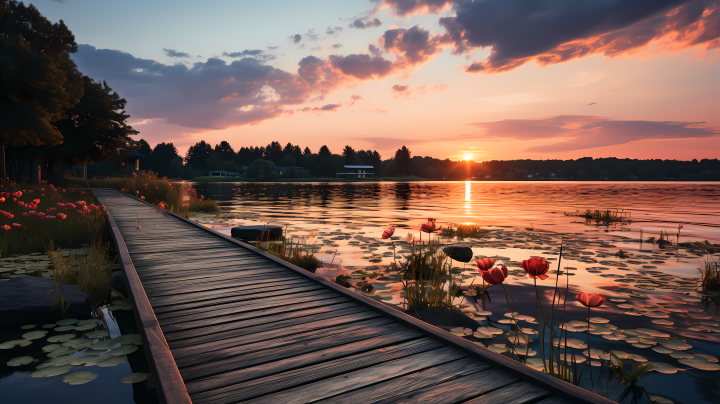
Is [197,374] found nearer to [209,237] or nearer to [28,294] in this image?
[28,294]

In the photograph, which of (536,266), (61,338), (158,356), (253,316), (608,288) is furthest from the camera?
(608,288)

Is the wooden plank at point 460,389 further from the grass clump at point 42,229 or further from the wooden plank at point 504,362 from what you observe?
the grass clump at point 42,229

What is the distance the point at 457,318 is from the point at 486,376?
2001 mm

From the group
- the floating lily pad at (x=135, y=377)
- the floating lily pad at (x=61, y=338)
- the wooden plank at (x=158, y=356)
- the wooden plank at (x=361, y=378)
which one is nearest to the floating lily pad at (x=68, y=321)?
the floating lily pad at (x=61, y=338)

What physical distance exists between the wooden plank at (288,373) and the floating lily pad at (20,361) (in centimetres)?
237

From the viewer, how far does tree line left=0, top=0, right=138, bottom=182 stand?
45.5 ft

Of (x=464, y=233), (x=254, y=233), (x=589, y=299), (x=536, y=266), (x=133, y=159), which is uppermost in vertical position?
(x=133, y=159)

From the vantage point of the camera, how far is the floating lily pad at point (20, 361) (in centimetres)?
357

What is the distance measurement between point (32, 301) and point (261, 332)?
3.45 metres

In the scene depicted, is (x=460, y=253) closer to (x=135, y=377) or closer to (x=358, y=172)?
(x=135, y=377)

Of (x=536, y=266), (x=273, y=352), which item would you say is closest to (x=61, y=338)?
(x=273, y=352)

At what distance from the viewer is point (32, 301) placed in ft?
15.2

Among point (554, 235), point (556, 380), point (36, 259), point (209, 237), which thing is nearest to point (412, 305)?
point (556, 380)

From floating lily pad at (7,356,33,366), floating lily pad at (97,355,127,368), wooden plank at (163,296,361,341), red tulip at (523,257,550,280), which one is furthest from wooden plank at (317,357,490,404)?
floating lily pad at (7,356,33,366)
